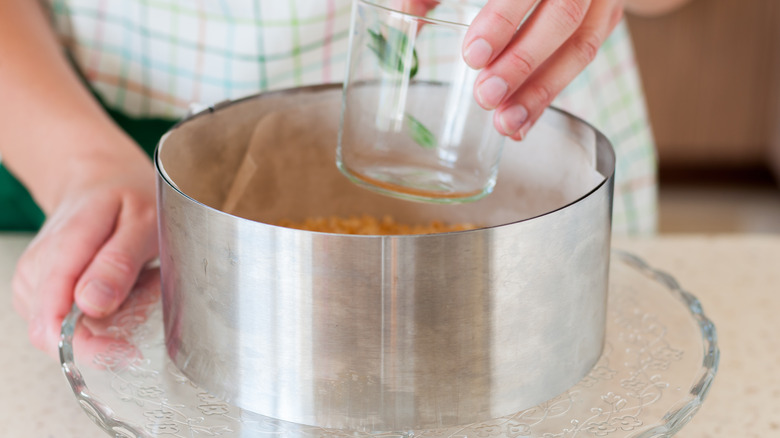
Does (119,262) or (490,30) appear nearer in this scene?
(490,30)

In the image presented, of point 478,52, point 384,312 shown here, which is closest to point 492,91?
point 478,52

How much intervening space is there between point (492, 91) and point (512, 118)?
3 cm

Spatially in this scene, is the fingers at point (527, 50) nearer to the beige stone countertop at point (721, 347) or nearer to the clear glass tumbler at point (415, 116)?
the clear glass tumbler at point (415, 116)

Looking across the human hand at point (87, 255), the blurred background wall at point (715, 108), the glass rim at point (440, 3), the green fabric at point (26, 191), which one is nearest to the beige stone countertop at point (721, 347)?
the human hand at point (87, 255)

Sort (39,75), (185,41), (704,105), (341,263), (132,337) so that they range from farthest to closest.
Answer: (704,105)
(185,41)
(39,75)
(132,337)
(341,263)

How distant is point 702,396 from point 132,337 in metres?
0.32

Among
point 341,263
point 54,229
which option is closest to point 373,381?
point 341,263

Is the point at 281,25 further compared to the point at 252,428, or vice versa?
the point at 281,25

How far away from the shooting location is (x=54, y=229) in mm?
555

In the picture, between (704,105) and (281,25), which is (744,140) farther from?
(281,25)

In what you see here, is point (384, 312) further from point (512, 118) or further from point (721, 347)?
point (721, 347)

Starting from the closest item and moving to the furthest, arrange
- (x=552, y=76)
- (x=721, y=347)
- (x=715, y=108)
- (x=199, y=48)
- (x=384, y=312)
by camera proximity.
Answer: (x=384, y=312) < (x=552, y=76) < (x=721, y=347) < (x=199, y=48) < (x=715, y=108)

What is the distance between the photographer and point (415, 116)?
48 centimetres

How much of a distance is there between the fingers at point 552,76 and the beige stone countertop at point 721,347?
0.69 ft
